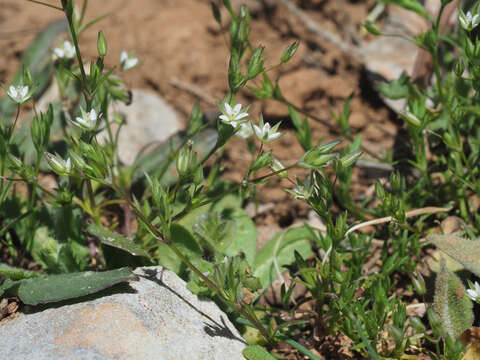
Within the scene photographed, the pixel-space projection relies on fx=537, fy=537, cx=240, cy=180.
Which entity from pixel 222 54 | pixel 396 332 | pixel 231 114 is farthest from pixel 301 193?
pixel 222 54

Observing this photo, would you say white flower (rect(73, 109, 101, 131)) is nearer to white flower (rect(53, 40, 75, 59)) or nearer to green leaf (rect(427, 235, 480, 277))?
white flower (rect(53, 40, 75, 59))

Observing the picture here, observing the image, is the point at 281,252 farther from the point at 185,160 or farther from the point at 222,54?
the point at 222,54

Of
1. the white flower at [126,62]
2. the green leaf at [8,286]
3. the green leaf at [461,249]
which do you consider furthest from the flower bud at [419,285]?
the white flower at [126,62]

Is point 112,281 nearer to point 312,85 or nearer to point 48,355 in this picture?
point 48,355

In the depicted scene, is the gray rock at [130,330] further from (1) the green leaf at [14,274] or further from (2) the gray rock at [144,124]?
(2) the gray rock at [144,124]

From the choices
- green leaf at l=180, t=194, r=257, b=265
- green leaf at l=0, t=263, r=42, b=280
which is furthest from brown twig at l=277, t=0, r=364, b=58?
green leaf at l=0, t=263, r=42, b=280

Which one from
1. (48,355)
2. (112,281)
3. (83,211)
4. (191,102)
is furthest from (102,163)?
(191,102)
